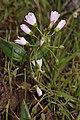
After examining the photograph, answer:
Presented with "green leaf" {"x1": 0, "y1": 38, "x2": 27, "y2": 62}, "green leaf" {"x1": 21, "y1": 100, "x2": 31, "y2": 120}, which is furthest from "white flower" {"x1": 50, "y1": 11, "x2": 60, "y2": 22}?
"green leaf" {"x1": 21, "y1": 100, "x2": 31, "y2": 120}

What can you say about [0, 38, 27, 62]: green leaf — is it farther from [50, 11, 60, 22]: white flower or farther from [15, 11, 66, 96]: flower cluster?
[50, 11, 60, 22]: white flower

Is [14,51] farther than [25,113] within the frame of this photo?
Yes

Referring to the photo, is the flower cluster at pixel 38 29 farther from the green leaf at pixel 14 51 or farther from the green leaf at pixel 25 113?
the green leaf at pixel 25 113

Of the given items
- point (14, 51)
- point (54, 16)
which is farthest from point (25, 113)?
point (54, 16)

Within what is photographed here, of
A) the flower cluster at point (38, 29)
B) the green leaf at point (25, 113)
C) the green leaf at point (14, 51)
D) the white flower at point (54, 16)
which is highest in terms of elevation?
the white flower at point (54, 16)

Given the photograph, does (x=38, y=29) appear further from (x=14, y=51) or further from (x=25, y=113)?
(x=25, y=113)

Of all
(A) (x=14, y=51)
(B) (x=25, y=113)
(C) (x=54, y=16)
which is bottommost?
(B) (x=25, y=113)

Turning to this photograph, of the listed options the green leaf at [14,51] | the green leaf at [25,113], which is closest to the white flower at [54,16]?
the green leaf at [14,51]

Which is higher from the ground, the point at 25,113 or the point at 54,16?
the point at 54,16
